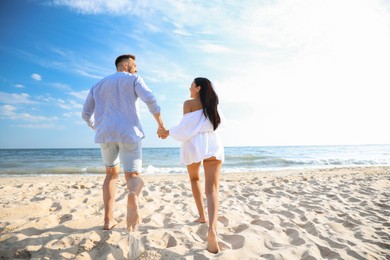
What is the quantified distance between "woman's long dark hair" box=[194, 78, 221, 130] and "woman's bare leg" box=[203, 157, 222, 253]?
0.44 metres

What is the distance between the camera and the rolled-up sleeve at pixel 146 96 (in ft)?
8.91

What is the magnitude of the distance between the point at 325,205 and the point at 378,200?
1.25m

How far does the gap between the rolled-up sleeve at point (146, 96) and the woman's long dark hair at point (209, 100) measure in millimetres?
531

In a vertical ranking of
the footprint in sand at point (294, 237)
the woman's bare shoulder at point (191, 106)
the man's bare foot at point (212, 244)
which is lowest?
the footprint in sand at point (294, 237)

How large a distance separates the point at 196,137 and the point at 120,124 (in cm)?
85

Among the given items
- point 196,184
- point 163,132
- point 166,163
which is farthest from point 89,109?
point 166,163

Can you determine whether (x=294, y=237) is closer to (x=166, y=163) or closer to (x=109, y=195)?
(x=109, y=195)

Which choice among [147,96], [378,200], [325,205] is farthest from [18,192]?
[378,200]

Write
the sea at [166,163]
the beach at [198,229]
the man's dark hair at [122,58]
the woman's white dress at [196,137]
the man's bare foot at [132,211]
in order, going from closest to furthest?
the beach at [198,229] < the man's bare foot at [132,211] < the woman's white dress at [196,137] < the man's dark hair at [122,58] < the sea at [166,163]

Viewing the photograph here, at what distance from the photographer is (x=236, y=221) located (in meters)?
3.23

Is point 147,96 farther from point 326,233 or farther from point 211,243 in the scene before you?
point 326,233

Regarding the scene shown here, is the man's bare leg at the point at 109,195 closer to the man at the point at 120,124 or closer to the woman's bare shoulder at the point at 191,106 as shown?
the man at the point at 120,124

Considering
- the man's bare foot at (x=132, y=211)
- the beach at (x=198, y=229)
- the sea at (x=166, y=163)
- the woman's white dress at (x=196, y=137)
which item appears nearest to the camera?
the beach at (x=198, y=229)

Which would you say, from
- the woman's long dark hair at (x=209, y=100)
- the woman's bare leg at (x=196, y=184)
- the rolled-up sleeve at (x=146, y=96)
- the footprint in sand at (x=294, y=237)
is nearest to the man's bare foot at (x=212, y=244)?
the woman's bare leg at (x=196, y=184)
